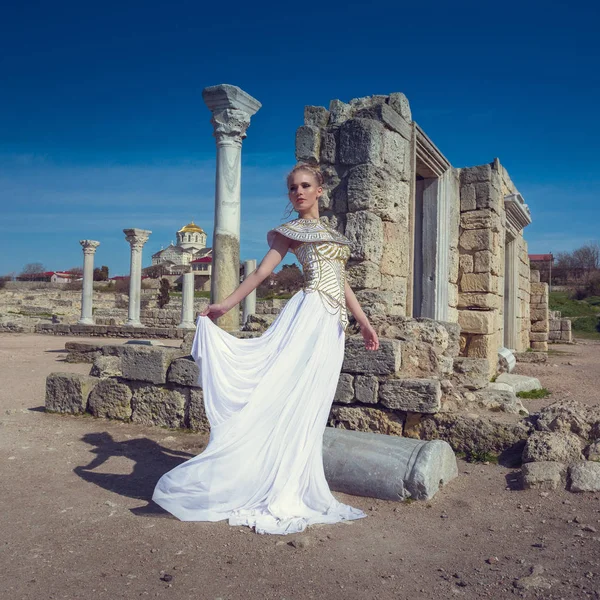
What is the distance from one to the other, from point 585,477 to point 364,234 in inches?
138

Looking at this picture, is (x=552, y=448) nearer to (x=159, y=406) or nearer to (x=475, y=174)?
(x=159, y=406)

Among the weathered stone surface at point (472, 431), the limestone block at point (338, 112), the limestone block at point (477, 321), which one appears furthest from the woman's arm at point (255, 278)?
the limestone block at point (477, 321)

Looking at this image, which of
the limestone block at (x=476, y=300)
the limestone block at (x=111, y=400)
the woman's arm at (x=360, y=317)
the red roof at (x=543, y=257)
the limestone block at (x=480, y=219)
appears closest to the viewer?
the woman's arm at (x=360, y=317)

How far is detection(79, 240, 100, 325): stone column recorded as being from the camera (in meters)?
24.3

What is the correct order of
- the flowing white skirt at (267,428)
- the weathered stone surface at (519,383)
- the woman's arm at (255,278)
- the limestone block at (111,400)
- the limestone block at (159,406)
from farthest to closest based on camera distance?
1. the weathered stone surface at (519,383)
2. the limestone block at (111,400)
3. the limestone block at (159,406)
4. the woman's arm at (255,278)
5. the flowing white skirt at (267,428)

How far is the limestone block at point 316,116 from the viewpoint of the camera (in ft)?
22.9

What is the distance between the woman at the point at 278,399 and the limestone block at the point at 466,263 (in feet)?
23.4

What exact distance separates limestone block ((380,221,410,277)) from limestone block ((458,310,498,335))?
2.89m

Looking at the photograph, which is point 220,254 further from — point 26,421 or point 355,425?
point 355,425

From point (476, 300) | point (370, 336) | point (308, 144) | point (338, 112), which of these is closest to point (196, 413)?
point (370, 336)

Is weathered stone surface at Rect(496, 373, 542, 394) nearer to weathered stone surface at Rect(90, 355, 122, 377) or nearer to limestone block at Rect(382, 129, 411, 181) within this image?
limestone block at Rect(382, 129, 411, 181)

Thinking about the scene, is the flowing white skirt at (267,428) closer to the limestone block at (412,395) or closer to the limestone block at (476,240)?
the limestone block at (412,395)

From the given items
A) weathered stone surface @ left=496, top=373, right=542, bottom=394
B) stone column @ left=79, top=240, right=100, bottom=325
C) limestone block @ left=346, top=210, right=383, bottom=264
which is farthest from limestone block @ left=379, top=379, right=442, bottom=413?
stone column @ left=79, top=240, right=100, bottom=325

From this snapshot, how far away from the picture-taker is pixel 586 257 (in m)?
50.5
